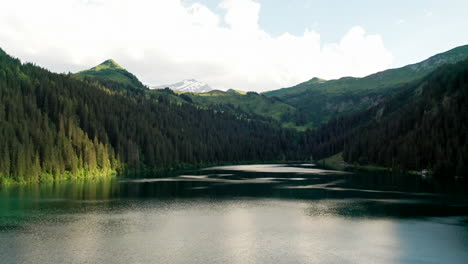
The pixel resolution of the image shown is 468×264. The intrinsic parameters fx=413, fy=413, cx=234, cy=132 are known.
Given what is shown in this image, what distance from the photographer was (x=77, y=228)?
225 feet

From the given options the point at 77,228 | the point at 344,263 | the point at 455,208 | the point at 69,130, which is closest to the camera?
the point at 344,263

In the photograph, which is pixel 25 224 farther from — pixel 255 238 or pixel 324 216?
pixel 324 216

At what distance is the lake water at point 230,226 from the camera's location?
53688 mm

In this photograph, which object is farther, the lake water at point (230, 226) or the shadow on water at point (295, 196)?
the shadow on water at point (295, 196)

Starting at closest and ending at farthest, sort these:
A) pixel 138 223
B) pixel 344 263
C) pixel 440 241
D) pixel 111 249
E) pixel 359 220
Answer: pixel 344 263 < pixel 111 249 < pixel 440 241 < pixel 138 223 < pixel 359 220

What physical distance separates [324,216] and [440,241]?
2494 cm

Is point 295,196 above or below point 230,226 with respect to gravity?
above

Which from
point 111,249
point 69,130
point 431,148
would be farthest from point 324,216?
point 69,130

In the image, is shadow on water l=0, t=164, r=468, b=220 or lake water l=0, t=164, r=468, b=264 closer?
lake water l=0, t=164, r=468, b=264

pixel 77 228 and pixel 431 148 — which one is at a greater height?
pixel 431 148

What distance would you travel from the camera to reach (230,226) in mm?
72688

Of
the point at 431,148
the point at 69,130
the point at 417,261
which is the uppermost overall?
the point at 69,130

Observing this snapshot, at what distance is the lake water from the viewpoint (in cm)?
5369

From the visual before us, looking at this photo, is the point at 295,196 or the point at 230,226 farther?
the point at 295,196
